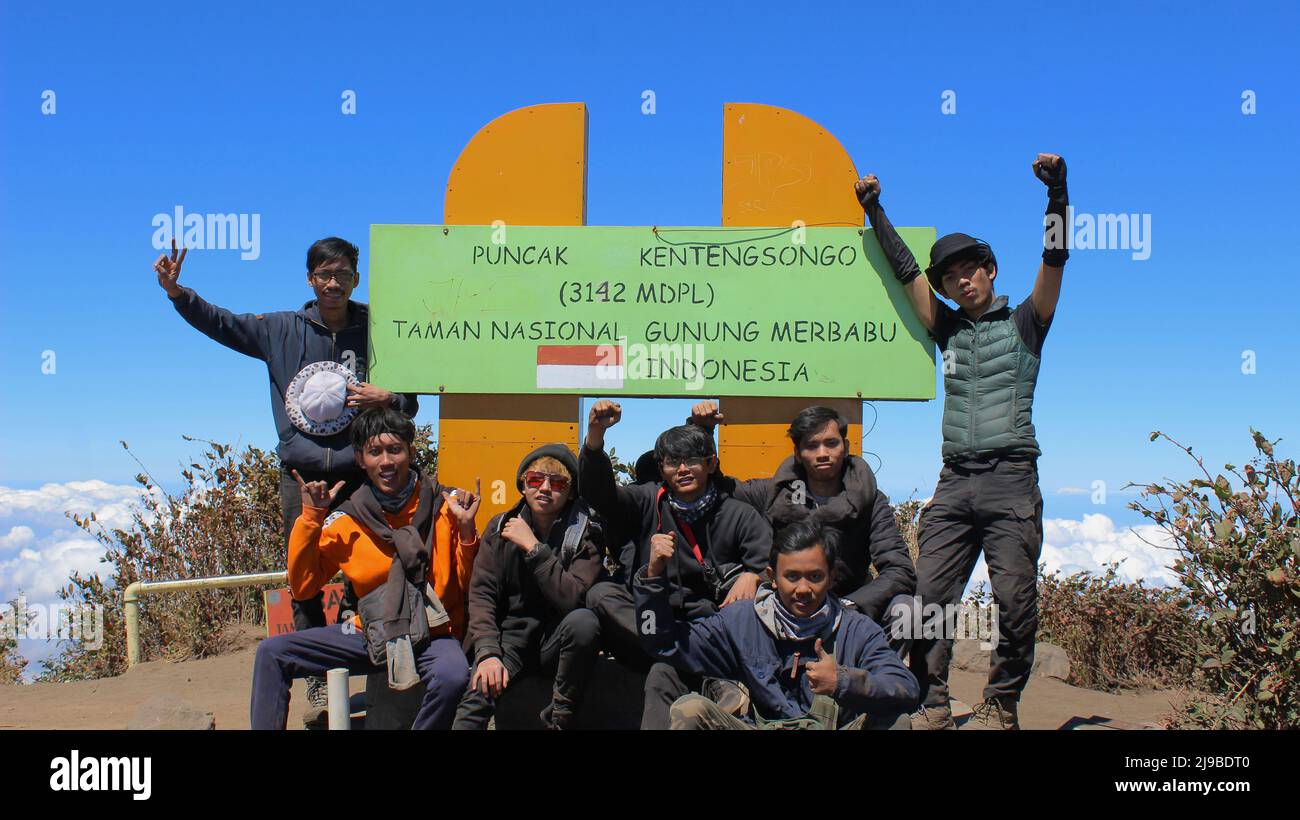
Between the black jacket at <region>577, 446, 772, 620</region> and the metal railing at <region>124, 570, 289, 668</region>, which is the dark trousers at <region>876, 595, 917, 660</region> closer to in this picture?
the black jacket at <region>577, 446, 772, 620</region>

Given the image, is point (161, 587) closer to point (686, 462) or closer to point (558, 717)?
point (558, 717)

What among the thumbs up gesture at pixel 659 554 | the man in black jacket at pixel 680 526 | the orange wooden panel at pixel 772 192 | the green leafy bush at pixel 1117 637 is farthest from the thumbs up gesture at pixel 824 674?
the green leafy bush at pixel 1117 637

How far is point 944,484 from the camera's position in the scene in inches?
199

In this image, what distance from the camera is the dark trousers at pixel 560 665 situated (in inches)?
172

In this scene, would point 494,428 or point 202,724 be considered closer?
point 202,724

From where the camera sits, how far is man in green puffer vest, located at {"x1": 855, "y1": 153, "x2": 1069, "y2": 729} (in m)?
4.80

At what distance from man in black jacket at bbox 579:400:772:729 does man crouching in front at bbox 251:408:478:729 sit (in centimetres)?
63

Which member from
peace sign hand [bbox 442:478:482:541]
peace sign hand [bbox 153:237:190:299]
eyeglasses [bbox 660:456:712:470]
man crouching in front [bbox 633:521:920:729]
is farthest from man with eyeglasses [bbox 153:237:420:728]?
man crouching in front [bbox 633:521:920:729]

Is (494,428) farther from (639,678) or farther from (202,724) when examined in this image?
(202,724)

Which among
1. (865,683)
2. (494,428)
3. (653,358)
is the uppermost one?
(653,358)

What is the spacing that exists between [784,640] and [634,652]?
887mm

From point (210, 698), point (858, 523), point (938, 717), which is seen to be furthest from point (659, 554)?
point (210, 698)
